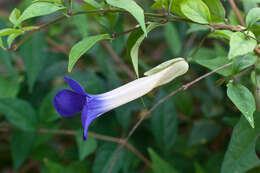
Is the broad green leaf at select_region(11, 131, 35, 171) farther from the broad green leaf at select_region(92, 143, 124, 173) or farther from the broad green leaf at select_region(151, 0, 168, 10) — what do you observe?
the broad green leaf at select_region(151, 0, 168, 10)

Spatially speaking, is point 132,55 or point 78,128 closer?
point 132,55

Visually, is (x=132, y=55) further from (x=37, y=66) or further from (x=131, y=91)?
(x=37, y=66)

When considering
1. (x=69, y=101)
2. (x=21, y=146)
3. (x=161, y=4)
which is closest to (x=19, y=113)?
(x=21, y=146)

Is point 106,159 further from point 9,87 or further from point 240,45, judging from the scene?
point 240,45

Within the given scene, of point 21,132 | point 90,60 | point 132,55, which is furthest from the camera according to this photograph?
point 90,60

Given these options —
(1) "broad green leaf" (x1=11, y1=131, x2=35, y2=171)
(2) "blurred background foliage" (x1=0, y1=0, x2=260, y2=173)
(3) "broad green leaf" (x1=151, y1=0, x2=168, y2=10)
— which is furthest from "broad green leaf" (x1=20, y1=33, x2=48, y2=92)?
(3) "broad green leaf" (x1=151, y1=0, x2=168, y2=10)

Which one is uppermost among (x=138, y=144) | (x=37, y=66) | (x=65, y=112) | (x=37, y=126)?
(x=65, y=112)

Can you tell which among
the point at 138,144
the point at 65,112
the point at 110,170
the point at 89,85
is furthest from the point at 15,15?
the point at 138,144
